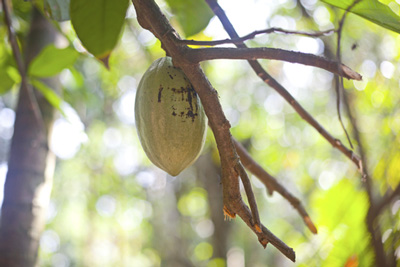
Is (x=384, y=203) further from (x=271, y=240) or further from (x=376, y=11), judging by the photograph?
(x=376, y=11)

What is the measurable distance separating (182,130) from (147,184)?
697 centimetres

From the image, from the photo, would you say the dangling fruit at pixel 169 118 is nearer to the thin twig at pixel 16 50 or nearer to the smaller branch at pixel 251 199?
the smaller branch at pixel 251 199

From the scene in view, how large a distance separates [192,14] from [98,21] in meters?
0.43

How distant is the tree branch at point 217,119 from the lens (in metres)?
0.62

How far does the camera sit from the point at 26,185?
3.95ft

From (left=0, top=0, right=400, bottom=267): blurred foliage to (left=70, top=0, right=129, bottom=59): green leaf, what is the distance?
→ 405mm

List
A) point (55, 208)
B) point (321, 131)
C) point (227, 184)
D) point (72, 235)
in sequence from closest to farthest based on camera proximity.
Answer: point (227, 184)
point (321, 131)
point (55, 208)
point (72, 235)

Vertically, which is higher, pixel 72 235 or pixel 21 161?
pixel 72 235

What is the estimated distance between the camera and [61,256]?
12258mm

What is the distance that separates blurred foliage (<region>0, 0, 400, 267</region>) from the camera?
786 millimetres

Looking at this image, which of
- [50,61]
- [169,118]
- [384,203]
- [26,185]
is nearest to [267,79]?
[169,118]

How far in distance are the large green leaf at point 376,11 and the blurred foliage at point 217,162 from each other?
0.19 m

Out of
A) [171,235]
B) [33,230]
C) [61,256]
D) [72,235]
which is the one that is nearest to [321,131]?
[33,230]

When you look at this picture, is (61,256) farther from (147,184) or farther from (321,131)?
(321,131)
